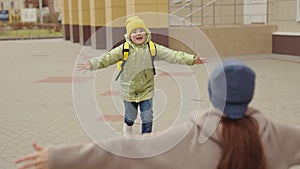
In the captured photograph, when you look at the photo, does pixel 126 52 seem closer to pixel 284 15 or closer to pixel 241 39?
pixel 241 39

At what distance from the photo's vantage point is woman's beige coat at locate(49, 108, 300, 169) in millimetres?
1734

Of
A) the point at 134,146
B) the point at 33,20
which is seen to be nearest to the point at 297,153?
the point at 134,146

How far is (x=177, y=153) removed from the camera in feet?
5.87

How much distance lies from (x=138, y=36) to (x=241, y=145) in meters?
2.86

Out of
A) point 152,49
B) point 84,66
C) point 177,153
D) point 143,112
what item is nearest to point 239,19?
point 143,112

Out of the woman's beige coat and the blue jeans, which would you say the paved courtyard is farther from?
the woman's beige coat

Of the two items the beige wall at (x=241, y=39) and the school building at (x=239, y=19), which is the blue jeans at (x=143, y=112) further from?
the beige wall at (x=241, y=39)

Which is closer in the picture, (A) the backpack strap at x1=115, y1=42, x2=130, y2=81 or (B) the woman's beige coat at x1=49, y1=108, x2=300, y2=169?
(B) the woman's beige coat at x1=49, y1=108, x2=300, y2=169

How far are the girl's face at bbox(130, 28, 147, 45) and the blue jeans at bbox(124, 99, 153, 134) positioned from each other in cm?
63

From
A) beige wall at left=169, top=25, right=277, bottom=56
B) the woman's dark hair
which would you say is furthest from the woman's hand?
beige wall at left=169, top=25, right=277, bottom=56

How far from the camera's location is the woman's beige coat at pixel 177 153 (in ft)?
5.69

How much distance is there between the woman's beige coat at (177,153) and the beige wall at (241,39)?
14291 millimetres

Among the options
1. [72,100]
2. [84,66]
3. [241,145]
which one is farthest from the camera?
[72,100]

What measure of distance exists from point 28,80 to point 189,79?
9841 millimetres
